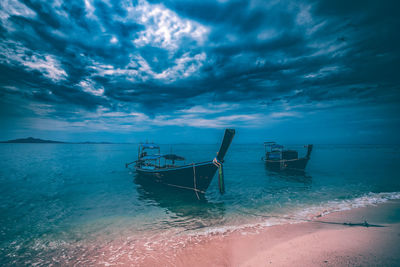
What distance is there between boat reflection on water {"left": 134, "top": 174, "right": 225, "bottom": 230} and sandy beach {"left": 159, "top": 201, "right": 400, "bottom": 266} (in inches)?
101

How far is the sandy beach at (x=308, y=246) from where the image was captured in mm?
5566

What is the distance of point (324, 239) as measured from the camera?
23.2ft

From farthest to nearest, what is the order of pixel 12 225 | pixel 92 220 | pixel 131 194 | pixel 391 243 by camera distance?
pixel 131 194 → pixel 92 220 → pixel 12 225 → pixel 391 243

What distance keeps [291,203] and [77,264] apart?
14430 millimetres

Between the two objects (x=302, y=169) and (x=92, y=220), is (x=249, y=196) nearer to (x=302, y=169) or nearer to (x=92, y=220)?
(x=92, y=220)

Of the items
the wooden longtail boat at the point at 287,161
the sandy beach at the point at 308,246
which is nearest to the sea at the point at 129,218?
the sandy beach at the point at 308,246

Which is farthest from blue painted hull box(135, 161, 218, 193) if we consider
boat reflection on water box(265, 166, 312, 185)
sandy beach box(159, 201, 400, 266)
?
boat reflection on water box(265, 166, 312, 185)

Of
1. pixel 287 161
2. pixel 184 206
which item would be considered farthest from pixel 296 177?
pixel 184 206

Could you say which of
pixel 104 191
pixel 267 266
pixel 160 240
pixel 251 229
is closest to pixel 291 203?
pixel 251 229

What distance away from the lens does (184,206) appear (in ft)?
44.3

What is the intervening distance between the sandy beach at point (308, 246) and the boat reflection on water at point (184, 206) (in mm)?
2571

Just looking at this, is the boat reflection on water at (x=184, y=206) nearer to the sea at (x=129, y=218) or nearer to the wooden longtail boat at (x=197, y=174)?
the sea at (x=129, y=218)

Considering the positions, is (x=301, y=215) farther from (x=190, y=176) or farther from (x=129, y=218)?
(x=129, y=218)

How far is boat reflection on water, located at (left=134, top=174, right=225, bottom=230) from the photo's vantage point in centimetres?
1058
